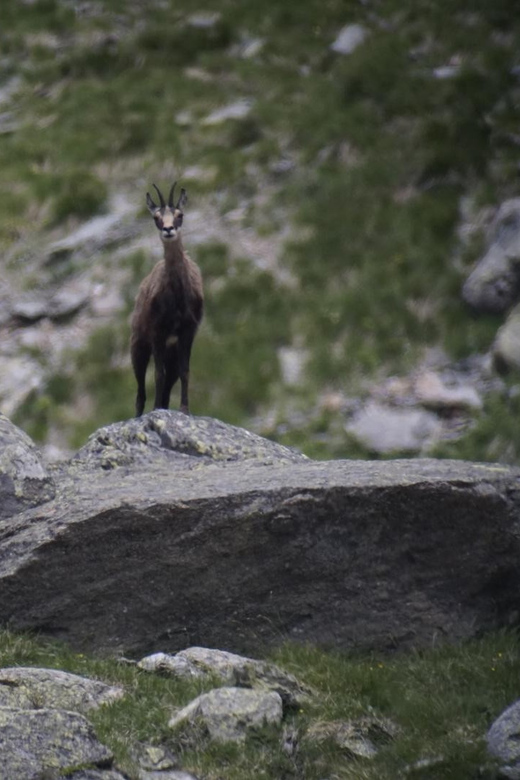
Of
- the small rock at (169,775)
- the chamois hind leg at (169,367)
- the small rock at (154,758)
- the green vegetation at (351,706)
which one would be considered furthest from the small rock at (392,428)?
the small rock at (169,775)

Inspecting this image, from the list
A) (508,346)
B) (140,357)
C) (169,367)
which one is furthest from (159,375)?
(508,346)

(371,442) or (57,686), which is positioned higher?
(371,442)

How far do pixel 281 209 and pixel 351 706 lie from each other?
1585 cm

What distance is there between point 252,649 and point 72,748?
263 centimetres

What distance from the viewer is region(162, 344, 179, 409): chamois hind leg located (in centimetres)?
1419

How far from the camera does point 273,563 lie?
909 centimetres

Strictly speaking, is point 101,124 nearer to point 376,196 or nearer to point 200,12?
point 200,12

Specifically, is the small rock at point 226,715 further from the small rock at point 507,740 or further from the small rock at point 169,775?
the small rock at point 507,740

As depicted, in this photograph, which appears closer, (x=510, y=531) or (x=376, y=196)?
(x=510, y=531)

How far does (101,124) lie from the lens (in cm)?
2620

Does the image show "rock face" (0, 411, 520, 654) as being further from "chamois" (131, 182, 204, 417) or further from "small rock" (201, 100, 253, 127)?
"small rock" (201, 100, 253, 127)

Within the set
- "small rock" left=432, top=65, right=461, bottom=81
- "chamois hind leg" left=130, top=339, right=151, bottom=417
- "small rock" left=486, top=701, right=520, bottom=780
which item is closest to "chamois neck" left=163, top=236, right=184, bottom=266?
"chamois hind leg" left=130, top=339, right=151, bottom=417

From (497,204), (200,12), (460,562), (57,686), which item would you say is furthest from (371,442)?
(200,12)

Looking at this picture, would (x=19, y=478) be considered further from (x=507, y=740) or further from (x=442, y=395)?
(x=442, y=395)
